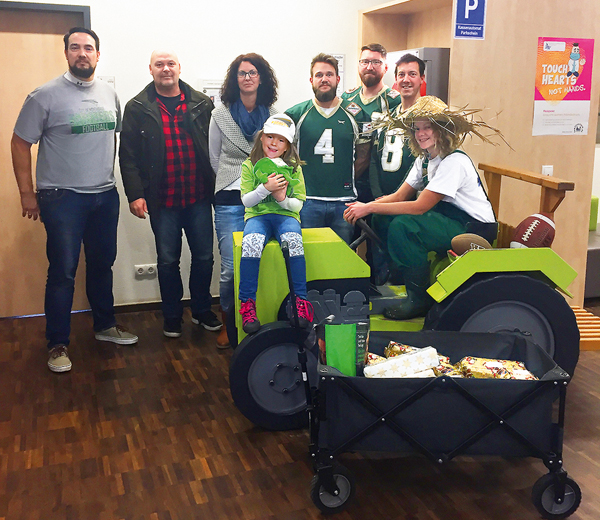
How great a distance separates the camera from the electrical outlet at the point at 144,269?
4.44 m

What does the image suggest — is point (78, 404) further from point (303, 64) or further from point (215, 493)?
point (303, 64)

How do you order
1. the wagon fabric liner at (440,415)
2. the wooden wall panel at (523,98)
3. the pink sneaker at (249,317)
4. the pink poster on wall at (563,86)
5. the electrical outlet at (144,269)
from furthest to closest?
the electrical outlet at (144,269)
the pink poster on wall at (563,86)
the wooden wall panel at (523,98)
the pink sneaker at (249,317)
the wagon fabric liner at (440,415)

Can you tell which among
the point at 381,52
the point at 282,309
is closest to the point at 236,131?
the point at 381,52

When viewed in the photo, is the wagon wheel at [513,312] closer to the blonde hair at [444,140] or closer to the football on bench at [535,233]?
the football on bench at [535,233]

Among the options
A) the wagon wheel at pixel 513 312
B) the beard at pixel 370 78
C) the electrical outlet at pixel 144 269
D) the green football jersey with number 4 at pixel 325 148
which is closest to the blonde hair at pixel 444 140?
the wagon wheel at pixel 513 312

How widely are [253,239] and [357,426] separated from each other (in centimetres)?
89

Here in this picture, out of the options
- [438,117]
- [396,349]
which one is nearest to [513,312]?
[396,349]

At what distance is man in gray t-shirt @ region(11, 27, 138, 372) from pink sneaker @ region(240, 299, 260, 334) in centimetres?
127

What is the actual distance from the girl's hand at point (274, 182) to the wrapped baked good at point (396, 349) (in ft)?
2.62

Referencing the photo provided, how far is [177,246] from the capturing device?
3842 mm

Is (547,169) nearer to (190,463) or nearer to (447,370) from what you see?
(447,370)

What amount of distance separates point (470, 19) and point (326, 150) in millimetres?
1063

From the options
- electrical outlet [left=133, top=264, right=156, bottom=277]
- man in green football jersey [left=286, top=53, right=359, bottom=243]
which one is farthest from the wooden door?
man in green football jersey [left=286, top=53, right=359, bottom=243]

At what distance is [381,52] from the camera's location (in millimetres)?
3670
